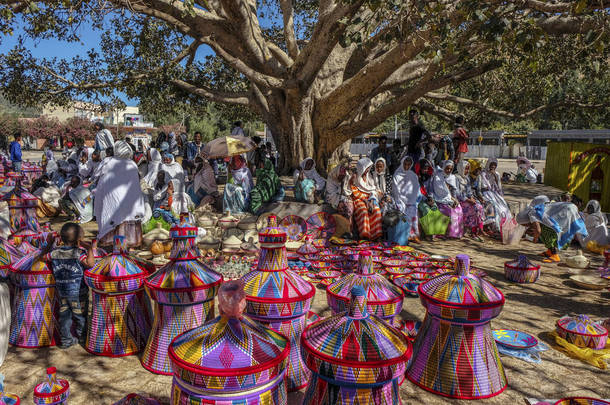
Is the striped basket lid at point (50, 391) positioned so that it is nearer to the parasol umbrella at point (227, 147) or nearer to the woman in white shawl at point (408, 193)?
the parasol umbrella at point (227, 147)

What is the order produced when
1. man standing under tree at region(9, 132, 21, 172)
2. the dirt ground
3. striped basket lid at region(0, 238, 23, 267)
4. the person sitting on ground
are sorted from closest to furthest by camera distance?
the dirt ground
the person sitting on ground
striped basket lid at region(0, 238, 23, 267)
man standing under tree at region(9, 132, 21, 172)

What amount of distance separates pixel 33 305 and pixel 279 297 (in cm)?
251

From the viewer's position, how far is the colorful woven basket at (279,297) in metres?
2.96

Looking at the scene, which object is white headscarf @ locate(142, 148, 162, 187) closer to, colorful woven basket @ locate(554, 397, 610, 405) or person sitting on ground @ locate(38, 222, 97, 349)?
person sitting on ground @ locate(38, 222, 97, 349)

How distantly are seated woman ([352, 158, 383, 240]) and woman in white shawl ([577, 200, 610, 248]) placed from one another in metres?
3.86

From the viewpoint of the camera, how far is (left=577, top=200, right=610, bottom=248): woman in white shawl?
8.09 meters

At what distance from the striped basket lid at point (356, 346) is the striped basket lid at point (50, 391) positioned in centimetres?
162

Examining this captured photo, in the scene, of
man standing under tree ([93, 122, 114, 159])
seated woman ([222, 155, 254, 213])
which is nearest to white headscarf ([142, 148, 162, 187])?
man standing under tree ([93, 122, 114, 159])

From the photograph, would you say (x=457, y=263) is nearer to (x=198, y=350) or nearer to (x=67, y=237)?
(x=198, y=350)

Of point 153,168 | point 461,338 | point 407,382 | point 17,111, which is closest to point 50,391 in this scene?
point 407,382

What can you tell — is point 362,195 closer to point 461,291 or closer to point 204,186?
point 204,186

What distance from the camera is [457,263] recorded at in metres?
3.33

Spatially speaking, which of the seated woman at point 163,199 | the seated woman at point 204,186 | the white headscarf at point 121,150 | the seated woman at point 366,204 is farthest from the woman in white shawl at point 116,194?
the seated woman at point 366,204

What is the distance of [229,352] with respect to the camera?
1.99m
